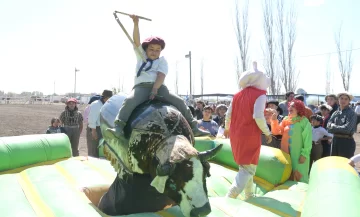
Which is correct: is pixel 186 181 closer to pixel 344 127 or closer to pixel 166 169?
pixel 166 169

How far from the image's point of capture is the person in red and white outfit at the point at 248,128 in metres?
3.03

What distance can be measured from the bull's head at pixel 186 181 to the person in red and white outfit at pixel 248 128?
1291 mm

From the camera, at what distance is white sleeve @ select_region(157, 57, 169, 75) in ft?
8.02

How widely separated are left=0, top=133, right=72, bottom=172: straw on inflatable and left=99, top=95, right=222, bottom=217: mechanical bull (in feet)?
6.00

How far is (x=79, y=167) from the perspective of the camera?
12.1ft

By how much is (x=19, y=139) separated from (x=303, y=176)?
134 inches

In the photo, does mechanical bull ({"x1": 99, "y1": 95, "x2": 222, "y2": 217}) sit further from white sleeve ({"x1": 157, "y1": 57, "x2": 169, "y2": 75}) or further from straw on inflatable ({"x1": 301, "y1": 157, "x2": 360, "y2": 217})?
straw on inflatable ({"x1": 301, "y1": 157, "x2": 360, "y2": 217})

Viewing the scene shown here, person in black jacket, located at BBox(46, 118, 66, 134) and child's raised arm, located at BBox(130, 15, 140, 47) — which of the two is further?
person in black jacket, located at BBox(46, 118, 66, 134)

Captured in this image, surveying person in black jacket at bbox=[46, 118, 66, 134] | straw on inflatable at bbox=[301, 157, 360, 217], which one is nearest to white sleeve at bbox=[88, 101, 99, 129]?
person in black jacket at bbox=[46, 118, 66, 134]

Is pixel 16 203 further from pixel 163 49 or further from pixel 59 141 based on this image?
pixel 59 141

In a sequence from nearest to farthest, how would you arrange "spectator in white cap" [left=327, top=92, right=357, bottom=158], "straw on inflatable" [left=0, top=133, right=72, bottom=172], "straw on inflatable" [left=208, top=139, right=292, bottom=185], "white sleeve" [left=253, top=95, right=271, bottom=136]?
"white sleeve" [left=253, top=95, right=271, bottom=136]
"straw on inflatable" [left=208, top=139, right=292, bottom=185]
"straw on inflatable" [left=0, top=133, right=72, bottom=172]
"spectator in white cap" [left=327, top=92, right=357, bottom=158]

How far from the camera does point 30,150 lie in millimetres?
4148

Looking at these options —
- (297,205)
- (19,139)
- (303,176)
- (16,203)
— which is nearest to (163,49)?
(16,203)

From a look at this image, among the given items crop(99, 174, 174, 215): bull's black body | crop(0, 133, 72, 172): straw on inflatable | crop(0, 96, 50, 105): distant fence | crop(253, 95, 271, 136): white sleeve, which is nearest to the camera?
crop(99, 174, 174, 215): bull's black body
